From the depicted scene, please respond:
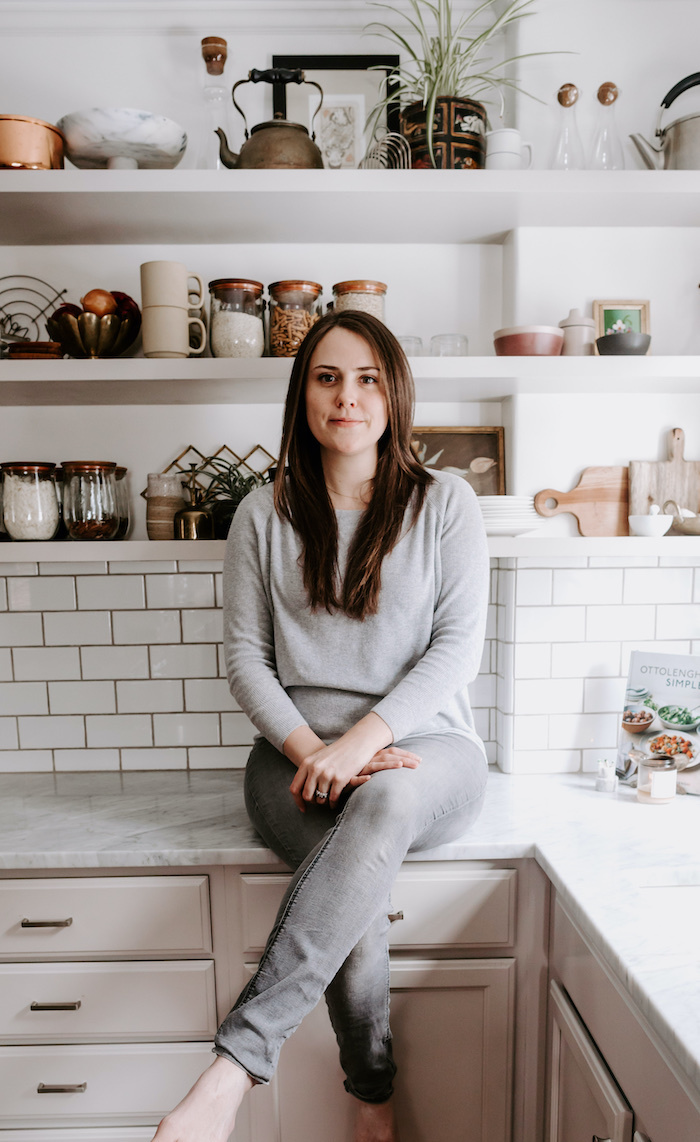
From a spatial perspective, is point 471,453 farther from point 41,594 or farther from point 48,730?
point 48,730

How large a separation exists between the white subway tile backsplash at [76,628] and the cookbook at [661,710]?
1.30 meters

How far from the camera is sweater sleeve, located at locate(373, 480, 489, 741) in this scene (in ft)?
→ 4.54

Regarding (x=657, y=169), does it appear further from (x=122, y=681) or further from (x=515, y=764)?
(x=122, y=681)

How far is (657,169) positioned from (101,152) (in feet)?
3.98

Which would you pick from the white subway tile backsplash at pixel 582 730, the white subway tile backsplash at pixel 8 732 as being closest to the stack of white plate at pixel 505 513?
the white subway tile backsplash at pixel 582 730

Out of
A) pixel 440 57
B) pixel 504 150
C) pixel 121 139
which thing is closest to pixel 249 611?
pixel 121 139

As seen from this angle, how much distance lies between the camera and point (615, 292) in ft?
5.87

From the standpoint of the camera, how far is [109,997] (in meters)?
1.42

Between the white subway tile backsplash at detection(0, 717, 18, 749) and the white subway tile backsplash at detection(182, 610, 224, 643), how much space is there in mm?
500

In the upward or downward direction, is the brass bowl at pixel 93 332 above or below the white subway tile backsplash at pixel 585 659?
above

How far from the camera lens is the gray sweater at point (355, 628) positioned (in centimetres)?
144

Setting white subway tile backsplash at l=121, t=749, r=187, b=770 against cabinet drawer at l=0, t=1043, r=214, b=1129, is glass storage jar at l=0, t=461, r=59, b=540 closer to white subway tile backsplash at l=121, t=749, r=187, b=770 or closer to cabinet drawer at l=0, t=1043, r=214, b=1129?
white subway tile backsplash at l=121, t=749, r=187, b=770

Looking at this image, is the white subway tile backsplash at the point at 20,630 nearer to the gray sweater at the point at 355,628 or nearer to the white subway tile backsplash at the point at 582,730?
the gray sweater at the point at 355,628

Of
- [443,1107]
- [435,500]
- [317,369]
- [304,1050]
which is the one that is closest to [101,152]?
[317,369]
